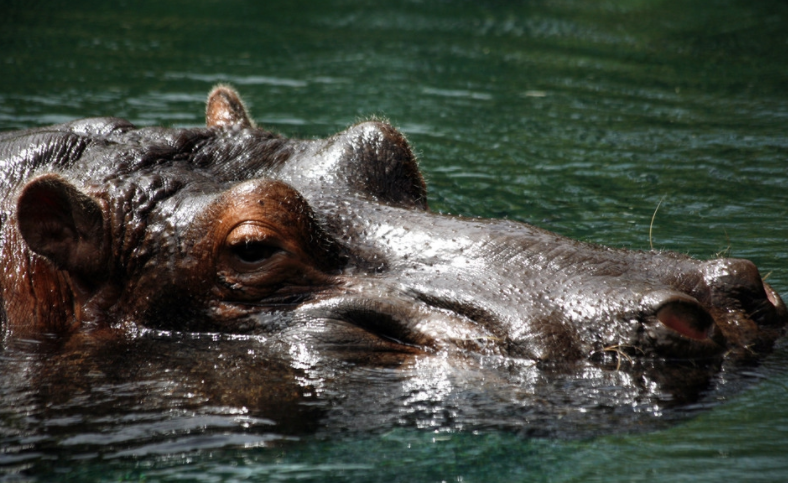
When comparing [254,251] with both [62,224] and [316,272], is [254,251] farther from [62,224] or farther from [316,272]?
[62,224]

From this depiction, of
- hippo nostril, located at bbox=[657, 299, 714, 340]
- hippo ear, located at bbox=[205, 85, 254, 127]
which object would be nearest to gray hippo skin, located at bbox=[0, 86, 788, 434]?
hippo nostril, located at bbox=[657, 299, 714, 340]

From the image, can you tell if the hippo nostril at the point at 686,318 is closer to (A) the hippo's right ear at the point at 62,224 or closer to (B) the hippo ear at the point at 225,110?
(A) the hippo's right ear at the point at 62,224

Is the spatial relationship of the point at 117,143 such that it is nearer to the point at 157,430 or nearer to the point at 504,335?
the point at 157,430

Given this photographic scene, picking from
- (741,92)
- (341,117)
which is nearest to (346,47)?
(341,117)

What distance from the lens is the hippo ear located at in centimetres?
696

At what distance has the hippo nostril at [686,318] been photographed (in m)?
4.62

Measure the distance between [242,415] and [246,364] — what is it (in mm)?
523

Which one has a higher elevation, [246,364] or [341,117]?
[341,117]

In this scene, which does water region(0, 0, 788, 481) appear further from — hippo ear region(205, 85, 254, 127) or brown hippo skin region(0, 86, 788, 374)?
hippo ear region(205, 85, 254, 127)

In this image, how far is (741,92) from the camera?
1348 centimetres

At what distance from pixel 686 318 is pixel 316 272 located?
6.24ft

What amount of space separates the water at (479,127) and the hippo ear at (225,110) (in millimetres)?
1787

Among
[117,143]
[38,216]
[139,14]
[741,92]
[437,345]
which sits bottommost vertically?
[437,345]

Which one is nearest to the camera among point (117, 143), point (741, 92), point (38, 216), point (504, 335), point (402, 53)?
point (504, 335)
